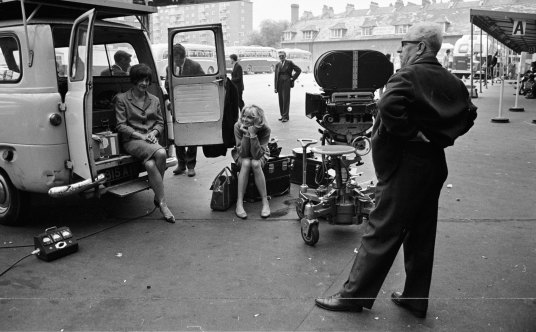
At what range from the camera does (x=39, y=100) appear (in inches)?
192

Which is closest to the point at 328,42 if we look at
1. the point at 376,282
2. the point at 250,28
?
the point at 250,28

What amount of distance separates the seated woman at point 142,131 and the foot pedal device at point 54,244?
3.85 ft

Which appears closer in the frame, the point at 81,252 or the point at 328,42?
the point at 81,252

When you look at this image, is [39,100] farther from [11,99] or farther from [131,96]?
[131,96]

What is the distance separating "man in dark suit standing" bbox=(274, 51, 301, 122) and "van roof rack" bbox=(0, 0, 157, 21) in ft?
26.2

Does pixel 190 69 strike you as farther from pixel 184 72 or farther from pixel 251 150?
pixel 251 150

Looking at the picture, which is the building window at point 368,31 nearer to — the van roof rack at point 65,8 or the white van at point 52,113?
the van roof rack at point 65,8

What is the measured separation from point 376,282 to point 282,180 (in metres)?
3.31

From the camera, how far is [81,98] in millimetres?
4773

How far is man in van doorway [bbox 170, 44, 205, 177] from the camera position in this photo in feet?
22.6

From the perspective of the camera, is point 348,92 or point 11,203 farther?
point 348,92

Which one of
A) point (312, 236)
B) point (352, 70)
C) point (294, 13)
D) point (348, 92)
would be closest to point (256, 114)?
point (348, 92)

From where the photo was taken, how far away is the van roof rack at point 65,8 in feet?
16.3

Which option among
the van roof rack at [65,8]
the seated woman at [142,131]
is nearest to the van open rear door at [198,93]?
the van roof rack at [65,8]
